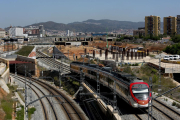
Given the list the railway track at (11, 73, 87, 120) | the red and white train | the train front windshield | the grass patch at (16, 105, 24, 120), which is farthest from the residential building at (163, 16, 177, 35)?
the train front windshield

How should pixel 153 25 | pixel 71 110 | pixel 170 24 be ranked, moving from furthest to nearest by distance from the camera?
pixel 170 24, pixel 153 25, pixel 71 110

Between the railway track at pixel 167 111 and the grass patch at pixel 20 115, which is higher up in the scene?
the railway track at pixel 167 111

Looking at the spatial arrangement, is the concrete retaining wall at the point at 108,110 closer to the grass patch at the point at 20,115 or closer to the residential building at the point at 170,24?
the grass patch at the point at 20,115

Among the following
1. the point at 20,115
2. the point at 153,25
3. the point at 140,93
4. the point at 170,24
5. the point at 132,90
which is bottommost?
the point at 20,115

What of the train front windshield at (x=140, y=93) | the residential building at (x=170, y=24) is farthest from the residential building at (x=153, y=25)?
the train front windshield at (x=140, y=93)

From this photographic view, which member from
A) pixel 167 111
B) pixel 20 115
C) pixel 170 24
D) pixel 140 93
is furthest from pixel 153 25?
pixel 140 93

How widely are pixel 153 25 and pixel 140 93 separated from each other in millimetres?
101906

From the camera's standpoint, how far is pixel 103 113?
18156 mm

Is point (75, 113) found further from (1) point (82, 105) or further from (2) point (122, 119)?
(2) point (122, 119)

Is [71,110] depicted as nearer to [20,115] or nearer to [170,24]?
[20,115]

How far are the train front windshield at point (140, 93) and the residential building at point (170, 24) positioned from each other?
101365 millimetres

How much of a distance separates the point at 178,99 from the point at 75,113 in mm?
8166

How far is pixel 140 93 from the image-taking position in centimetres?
1541

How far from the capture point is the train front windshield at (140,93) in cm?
1531
